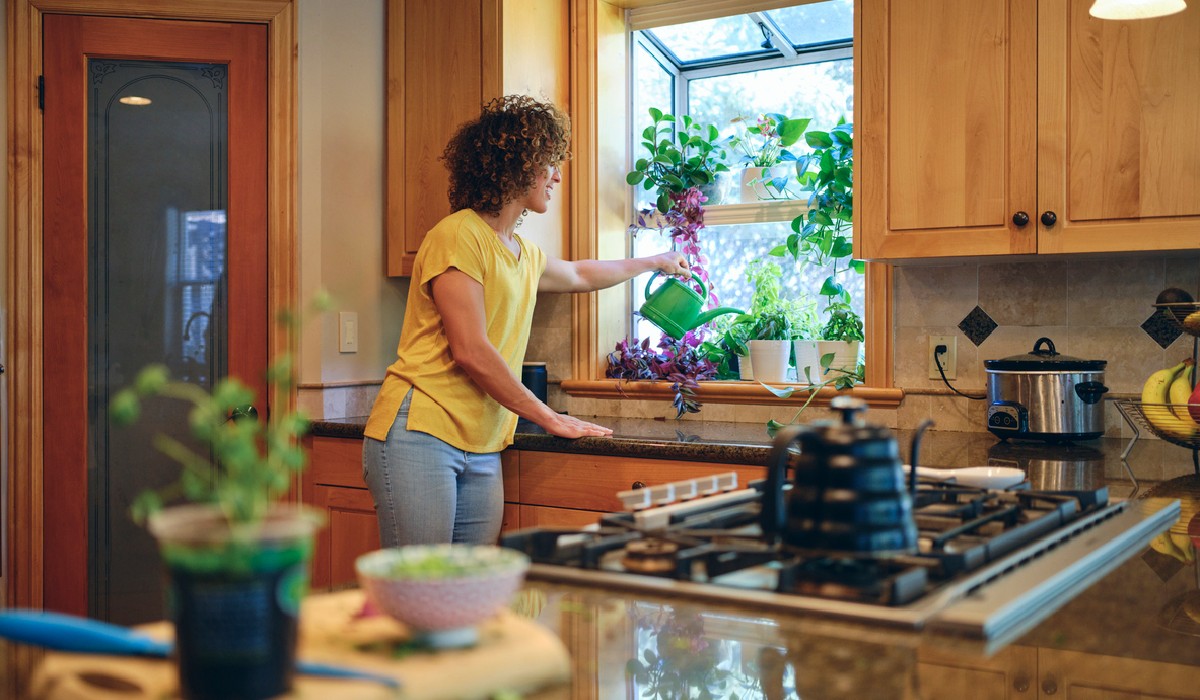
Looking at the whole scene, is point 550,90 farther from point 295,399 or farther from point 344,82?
point 295,399

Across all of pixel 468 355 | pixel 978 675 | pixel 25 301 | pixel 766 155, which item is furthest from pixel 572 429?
pixel 978 675

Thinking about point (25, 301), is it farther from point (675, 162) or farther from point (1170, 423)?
point (1170, 423)

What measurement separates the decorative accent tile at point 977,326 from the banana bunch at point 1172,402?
66cm

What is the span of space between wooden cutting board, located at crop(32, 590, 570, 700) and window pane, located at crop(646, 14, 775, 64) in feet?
9.30

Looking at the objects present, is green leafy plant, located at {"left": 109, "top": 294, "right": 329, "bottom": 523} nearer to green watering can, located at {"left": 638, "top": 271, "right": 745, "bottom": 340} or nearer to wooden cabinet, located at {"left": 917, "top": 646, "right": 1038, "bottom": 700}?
wooden cabinet, located at {"left": 917, "top": 646, "right": 1038, "bottom": 700}

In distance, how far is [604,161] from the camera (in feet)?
11.0

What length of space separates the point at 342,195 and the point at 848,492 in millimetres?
2566

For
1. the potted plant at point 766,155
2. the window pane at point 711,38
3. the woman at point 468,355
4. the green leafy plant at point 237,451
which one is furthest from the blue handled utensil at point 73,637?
the window pane at point 711,38

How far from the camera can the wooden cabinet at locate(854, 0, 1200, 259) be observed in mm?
2316

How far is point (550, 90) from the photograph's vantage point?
129 inches

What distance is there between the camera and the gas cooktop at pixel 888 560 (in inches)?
35.7

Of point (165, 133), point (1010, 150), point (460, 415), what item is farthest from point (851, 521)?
point (165, 133)

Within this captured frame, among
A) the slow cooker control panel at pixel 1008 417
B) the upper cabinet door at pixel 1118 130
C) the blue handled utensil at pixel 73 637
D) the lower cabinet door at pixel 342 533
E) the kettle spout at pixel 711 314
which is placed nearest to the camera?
the blue handled utensil at pixel 73 637

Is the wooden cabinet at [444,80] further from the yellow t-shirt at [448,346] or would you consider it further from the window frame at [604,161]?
the yellow t-shirt at [448,346]
